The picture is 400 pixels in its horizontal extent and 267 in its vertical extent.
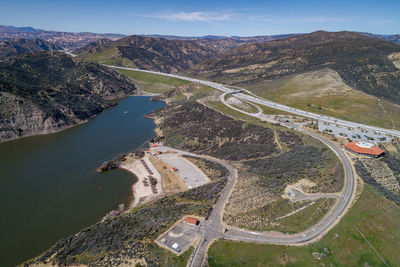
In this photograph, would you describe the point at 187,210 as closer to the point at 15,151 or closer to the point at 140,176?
the point at 140,176

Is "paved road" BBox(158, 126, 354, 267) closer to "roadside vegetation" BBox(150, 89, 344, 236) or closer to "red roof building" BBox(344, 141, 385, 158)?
"roadside vegetation" BBox(150, 89, 344, 236)

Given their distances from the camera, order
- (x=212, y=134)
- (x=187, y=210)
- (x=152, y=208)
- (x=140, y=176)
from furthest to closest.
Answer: (x=212, y=134) → (x=140, y=176) → (x=152, y=208) → (x=187, y=210)

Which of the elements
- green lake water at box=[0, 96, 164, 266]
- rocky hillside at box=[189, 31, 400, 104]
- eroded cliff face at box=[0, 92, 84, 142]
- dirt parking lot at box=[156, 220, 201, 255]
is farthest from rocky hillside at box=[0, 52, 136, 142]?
rocky hillside at box=[189, 31, 400, 104]

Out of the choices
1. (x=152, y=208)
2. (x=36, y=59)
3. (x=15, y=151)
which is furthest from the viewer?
(x=36, y=59)

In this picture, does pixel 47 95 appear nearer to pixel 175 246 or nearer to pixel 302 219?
pixel 175 246

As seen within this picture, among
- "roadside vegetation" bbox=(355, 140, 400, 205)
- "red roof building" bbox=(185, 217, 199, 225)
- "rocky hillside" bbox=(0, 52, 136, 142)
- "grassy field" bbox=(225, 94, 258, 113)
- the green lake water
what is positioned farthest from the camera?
"grassy field" bbox=(225, 94, 258, 113)

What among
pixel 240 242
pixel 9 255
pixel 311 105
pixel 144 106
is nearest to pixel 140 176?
pixel 9 255

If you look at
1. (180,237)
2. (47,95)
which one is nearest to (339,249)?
(180,237)
